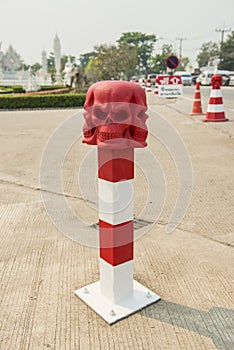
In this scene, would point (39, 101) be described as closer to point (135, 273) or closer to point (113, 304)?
point (135, 273)

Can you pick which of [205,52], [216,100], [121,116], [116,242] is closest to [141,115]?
[121,116]

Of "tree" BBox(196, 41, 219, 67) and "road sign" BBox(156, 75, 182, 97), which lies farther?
"tree" BBox(196, 41, 219, 67)

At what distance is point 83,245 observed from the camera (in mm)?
2775

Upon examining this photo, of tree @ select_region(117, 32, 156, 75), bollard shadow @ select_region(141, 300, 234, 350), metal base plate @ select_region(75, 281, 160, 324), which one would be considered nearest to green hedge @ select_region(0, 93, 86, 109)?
metal base plate @ select_region(75, 281, 160, 324)

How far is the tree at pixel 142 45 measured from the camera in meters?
89.4

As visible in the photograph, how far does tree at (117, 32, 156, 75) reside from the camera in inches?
3519

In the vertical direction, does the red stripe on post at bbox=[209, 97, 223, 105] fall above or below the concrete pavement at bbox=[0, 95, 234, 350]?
above

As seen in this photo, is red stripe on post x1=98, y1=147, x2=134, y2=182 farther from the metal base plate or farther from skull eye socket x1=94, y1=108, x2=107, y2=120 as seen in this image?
the metal base plate

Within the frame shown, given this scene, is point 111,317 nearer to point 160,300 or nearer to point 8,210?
point 160,300

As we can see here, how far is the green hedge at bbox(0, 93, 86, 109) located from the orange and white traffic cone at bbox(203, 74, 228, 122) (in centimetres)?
801

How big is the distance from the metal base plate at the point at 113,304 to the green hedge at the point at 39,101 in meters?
13.7

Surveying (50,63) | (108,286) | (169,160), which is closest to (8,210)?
(108,286)

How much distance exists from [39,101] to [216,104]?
892 cm

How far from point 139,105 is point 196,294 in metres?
1.23
